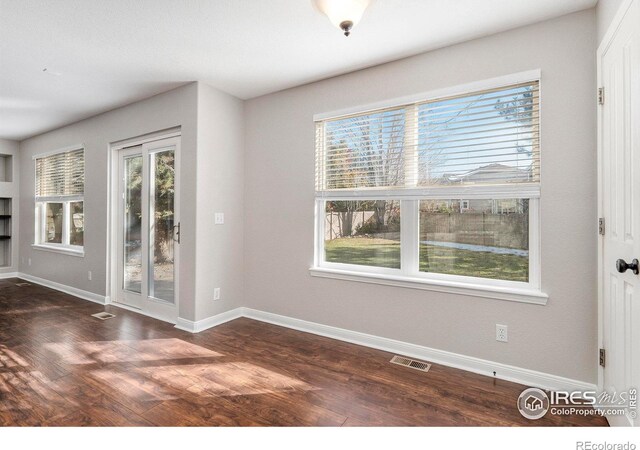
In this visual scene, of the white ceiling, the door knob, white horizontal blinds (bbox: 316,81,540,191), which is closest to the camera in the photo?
the door knob

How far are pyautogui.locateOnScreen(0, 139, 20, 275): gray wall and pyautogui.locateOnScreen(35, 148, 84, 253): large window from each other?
799mm

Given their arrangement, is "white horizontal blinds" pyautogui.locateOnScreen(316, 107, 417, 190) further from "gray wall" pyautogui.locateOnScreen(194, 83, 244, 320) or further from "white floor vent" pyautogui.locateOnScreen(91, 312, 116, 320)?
"white floor vent" pyautogui.locateOnScreen(91, 312, 116, 320)

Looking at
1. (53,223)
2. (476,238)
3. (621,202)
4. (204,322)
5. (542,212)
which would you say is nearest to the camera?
(621,202)

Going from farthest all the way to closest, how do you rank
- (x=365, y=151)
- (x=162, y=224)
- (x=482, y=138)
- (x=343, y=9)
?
(x=162, y=224) < (x=365, y=151) < (x=482, y=138) < (x=343, y=9)

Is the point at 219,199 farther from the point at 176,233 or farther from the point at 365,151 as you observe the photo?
the point at 365,151

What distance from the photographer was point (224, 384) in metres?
2.36

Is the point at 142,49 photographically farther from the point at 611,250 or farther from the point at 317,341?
the point at 611,250

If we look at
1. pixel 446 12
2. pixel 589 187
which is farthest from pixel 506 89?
pixel 589 187

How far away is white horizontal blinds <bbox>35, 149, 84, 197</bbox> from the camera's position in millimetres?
5039

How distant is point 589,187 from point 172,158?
388cm

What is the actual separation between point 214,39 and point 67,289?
15.3ft

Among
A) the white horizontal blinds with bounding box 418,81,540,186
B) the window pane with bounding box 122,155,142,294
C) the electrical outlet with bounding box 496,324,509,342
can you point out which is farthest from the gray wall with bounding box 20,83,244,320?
the electrical outlet with bounding box 496,324,509,342

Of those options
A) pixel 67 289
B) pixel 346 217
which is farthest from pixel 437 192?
pixel 67 289

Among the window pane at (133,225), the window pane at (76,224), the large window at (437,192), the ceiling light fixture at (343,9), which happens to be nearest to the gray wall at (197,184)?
the window pane at (133,225)
